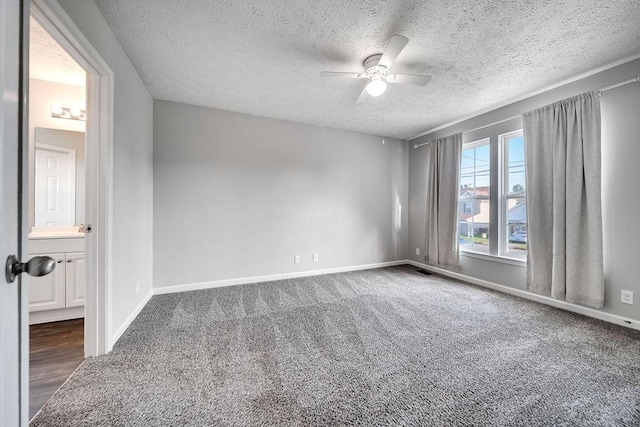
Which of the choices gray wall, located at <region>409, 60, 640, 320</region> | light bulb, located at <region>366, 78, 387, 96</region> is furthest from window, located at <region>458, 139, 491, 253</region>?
light bulb, located at <region>366, 78, 387, 96</region>

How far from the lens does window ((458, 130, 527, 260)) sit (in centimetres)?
321

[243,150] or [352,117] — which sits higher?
[352,117]

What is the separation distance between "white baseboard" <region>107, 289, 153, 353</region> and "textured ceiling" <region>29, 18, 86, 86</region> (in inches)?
93.7

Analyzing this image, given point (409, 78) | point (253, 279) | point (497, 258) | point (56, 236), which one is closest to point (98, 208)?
point (56, 236)

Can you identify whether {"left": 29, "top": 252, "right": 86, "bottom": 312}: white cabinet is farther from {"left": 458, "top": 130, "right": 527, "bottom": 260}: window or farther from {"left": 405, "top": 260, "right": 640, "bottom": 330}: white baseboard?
{"left": 458, "top": 130, "right": 527, "bottom": 260}: window

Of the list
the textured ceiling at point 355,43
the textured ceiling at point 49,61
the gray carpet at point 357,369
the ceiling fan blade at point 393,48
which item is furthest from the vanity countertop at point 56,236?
the ceiling fan blade at point 393,48

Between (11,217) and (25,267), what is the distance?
14cm

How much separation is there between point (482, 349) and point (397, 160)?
353cm

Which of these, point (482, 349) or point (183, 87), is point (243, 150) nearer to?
point (183, 87)

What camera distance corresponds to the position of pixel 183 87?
2824 mm

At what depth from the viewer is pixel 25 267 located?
0.67 m

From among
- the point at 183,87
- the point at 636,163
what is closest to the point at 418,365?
the point at 636,163

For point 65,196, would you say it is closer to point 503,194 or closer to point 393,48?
point 393,48

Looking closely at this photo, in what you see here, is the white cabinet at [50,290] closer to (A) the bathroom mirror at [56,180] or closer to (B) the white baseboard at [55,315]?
(B) the white baseboard at [55,315]
